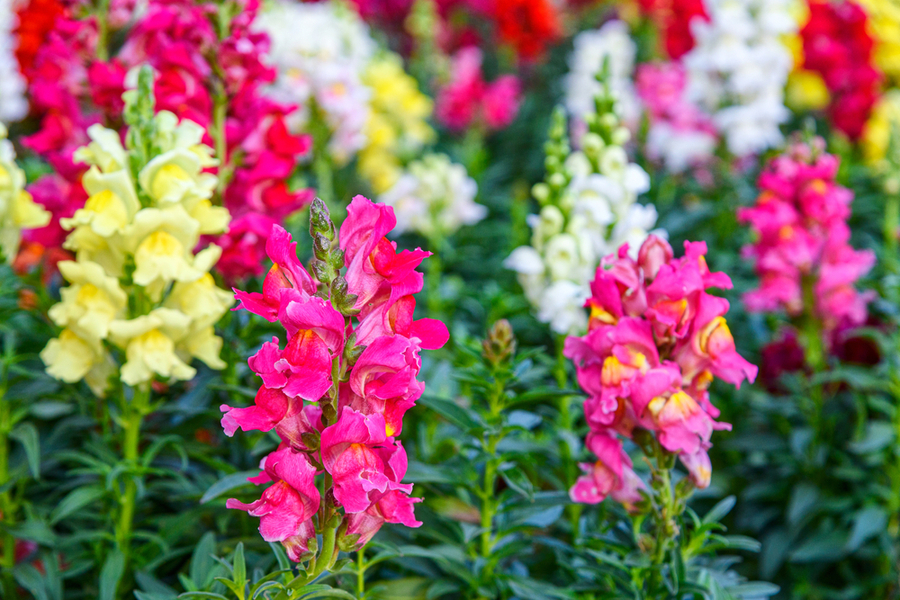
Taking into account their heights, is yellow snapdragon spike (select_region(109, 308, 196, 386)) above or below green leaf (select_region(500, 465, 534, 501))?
above

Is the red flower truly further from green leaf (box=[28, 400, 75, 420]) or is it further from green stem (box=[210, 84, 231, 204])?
green leaf (box=[28, 400, 75, 420])

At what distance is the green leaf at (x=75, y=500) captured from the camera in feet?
5.26

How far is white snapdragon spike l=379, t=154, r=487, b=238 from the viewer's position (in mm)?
3094

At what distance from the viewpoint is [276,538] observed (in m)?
1.10

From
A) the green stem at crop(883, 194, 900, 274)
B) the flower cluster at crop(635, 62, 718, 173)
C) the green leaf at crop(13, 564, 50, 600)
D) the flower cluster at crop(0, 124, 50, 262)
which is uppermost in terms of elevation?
the flower cluster at crop(635, 62, 718, 173)

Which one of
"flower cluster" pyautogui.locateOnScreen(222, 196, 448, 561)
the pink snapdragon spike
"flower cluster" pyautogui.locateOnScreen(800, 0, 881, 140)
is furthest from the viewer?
"flower cluster" pyautogui.locateOnScreen(800, 0, 881, 140)

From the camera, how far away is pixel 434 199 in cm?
310

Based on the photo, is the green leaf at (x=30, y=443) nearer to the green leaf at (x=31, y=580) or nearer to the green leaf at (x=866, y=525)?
the green leaf at (x=31, y=580)

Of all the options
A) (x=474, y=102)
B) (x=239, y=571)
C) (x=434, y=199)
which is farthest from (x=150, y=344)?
(x=474, y=102)

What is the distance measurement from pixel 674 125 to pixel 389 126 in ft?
4.72

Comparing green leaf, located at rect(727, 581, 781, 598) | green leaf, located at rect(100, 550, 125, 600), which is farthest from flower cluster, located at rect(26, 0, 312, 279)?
green leaf, located at rect(727, 581, 781, 598)

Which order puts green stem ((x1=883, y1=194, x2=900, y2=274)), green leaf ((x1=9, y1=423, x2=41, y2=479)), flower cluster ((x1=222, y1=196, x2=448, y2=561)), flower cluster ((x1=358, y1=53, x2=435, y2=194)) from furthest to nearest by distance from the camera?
flower cluster ((x1=358, y1=53, x2=435, y2=194)) → green stem ((x1=883, y1=194, x2=900, y2=274)) → green leaf ((x1=9, y1=423, x2=41, y2=479)) → flower cluster ((x1=222, y1=196, x2=448, y2=561))

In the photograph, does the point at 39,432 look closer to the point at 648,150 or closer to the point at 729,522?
the point at 729,522

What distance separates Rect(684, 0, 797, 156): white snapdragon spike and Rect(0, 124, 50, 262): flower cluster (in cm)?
281
